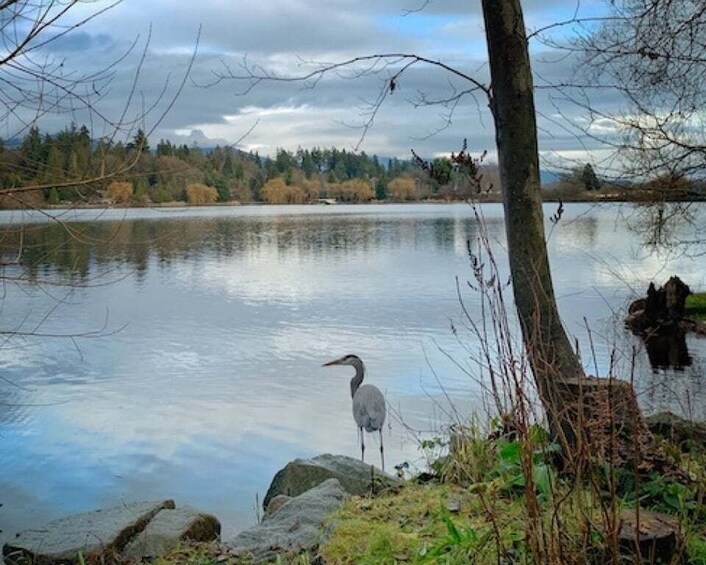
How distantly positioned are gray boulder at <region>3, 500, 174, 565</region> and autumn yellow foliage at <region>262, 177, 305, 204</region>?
95.9m

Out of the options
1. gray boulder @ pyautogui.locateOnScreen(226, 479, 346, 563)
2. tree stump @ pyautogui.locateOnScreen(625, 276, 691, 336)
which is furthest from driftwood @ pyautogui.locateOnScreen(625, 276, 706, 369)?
gray boulder @ pyautogui.locateOnScreen(226, 479, 346, 563)

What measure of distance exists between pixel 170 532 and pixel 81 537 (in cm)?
64

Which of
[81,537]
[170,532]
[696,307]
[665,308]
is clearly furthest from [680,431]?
[696,307]

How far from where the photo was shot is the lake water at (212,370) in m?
7.84

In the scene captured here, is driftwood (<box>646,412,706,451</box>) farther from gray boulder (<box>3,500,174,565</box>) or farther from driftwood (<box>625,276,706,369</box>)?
driftwood (<box>625,276,706,369</box>)

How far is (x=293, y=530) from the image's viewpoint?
4.77m

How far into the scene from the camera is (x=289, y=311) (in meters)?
18.5

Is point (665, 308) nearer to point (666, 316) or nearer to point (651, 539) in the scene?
point (666, 316)

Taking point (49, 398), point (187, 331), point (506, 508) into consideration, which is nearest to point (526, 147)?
point (506, 508)

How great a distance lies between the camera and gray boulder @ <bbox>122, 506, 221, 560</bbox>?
5230 mm

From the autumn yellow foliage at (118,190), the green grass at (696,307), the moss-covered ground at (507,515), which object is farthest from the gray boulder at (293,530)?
the green grass at (696,307)

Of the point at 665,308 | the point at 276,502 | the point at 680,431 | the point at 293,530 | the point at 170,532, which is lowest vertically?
the point at 665,308

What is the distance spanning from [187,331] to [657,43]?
10.6 m

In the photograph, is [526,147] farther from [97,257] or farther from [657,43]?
[97,257]
